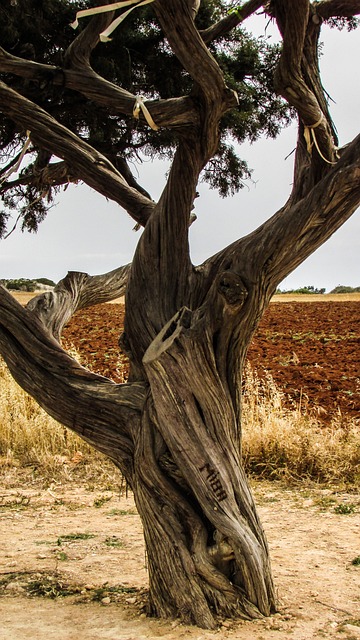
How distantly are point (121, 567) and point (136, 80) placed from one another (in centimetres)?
517

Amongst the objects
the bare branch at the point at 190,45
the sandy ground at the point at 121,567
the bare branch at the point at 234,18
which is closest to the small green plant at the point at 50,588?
the sandy ground at the point at 121,567

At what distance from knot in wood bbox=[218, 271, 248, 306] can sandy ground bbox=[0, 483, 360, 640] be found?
4.98ft

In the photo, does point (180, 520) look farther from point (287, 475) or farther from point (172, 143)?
point (172, 143)

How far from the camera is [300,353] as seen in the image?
1327 cm

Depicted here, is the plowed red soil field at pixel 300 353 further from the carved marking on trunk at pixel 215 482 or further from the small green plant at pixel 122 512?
the carved marking on trunk at pixel 215 482

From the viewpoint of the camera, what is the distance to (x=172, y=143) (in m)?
7.57

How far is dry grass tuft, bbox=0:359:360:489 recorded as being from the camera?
6.89m

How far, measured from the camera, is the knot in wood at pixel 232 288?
3.45 meters

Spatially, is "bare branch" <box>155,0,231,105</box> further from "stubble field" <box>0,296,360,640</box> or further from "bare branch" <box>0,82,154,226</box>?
"stubble field" <box>0,296,360,640</box>

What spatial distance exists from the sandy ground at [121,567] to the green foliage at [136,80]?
294 cm

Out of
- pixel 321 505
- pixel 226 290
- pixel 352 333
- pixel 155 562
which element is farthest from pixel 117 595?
pixel 352 333

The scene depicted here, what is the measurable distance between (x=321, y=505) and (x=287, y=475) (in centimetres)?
81

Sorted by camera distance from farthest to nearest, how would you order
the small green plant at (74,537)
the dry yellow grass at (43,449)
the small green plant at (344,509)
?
the dry yellow grass at (43,449)
the small green plant at (344,509)
the small green plant at (74,537)

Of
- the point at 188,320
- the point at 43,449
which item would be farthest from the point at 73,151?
the point at 43,449
